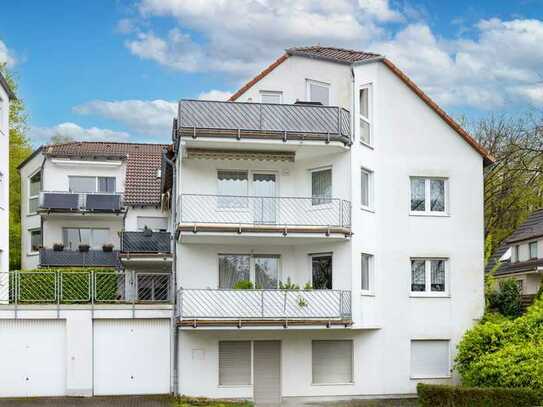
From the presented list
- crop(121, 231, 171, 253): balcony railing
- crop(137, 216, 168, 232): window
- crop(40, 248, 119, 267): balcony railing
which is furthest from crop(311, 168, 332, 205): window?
crop(40, 248, 119, 267): balcony railing

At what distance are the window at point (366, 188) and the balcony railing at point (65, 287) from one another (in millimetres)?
7175

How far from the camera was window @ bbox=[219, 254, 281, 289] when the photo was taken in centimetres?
3150

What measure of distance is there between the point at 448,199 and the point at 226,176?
7889mm

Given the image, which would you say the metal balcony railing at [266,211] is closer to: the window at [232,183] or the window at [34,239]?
the window at [232,183]

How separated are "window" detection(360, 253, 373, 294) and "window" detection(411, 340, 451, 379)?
2467 mm

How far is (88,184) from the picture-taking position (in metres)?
52.3

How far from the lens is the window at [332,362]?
3116cm

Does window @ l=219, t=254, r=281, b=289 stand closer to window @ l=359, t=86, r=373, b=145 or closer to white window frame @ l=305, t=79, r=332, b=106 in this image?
window @ l=359, t=86, r=373, b=145

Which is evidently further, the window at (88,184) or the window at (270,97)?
the window at (88,184)

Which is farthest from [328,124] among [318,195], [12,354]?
[12,354]

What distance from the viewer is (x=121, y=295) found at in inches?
1272

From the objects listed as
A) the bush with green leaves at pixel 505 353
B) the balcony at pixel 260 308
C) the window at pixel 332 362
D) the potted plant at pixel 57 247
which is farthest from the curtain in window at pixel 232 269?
the potted plant at pixel 57 247

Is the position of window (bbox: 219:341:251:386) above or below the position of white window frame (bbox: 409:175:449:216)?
below

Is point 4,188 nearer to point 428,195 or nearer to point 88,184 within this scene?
point 88,184
